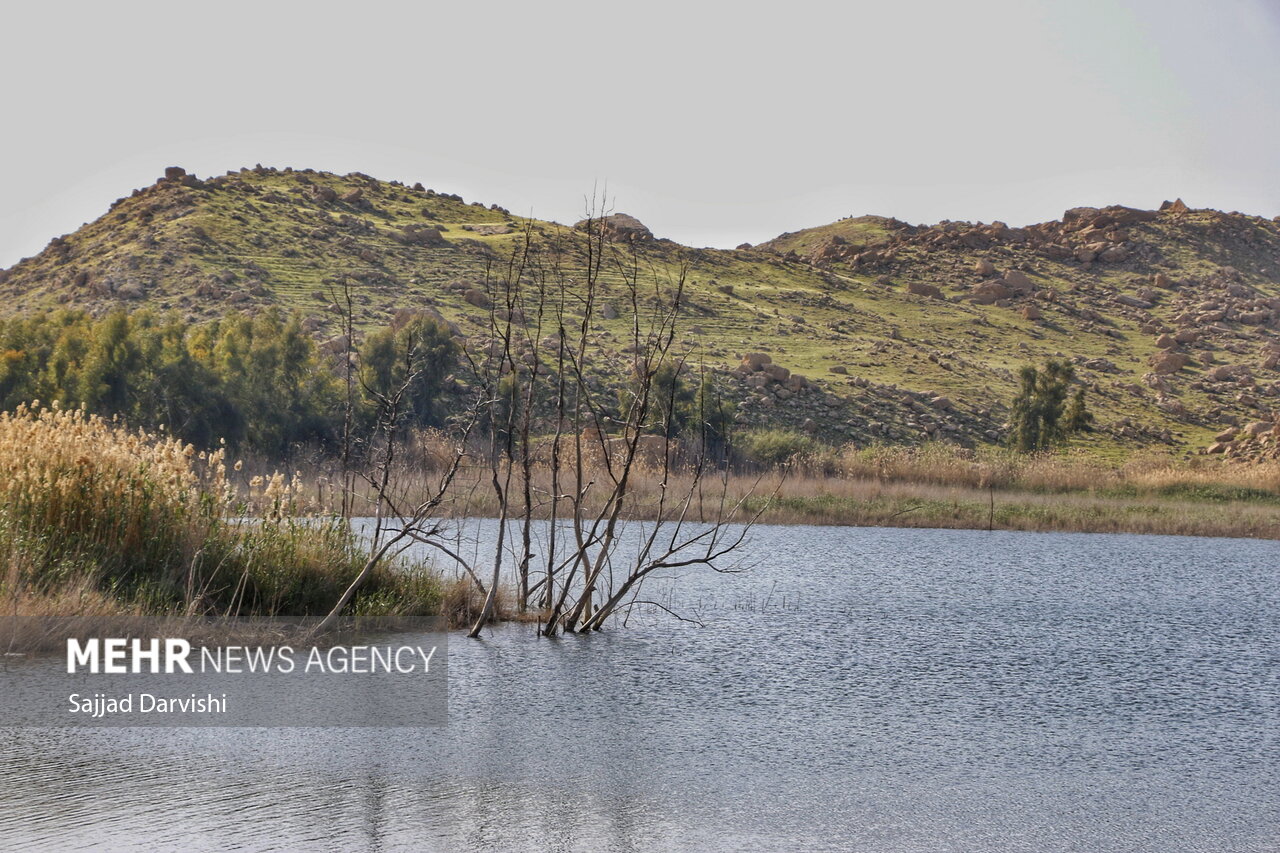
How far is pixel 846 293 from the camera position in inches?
3273

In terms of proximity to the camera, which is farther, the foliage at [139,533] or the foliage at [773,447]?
the foliage at [773,447]

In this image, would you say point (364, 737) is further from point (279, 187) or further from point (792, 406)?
point (279, 187)

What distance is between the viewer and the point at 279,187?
257 feet

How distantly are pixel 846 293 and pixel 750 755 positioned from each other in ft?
Result: 253

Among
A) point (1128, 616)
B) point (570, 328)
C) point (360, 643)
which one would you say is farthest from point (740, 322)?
point (360, 643)

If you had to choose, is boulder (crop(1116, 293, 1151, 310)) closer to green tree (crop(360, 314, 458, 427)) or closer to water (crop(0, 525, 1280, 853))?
green tree (crop(360, 314, 458, 427))

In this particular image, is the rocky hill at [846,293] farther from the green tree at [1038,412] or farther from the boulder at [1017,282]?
the green tree at [1038,412]

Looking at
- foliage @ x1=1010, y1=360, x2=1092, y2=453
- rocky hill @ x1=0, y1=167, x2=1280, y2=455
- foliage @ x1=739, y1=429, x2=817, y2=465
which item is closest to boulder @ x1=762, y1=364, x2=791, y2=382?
rocky hill @ x1=0, y1=167, x2=1280, y2=455

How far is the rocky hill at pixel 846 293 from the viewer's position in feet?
172

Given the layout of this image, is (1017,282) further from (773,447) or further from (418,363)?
(418,363)

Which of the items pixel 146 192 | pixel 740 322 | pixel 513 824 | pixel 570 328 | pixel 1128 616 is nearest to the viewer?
pixel 513 824

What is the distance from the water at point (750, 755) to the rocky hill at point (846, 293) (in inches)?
905

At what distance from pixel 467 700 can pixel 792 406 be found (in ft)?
133

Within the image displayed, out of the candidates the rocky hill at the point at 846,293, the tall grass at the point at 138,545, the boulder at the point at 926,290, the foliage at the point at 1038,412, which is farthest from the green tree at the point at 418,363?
the boulder at the point at 926,290
